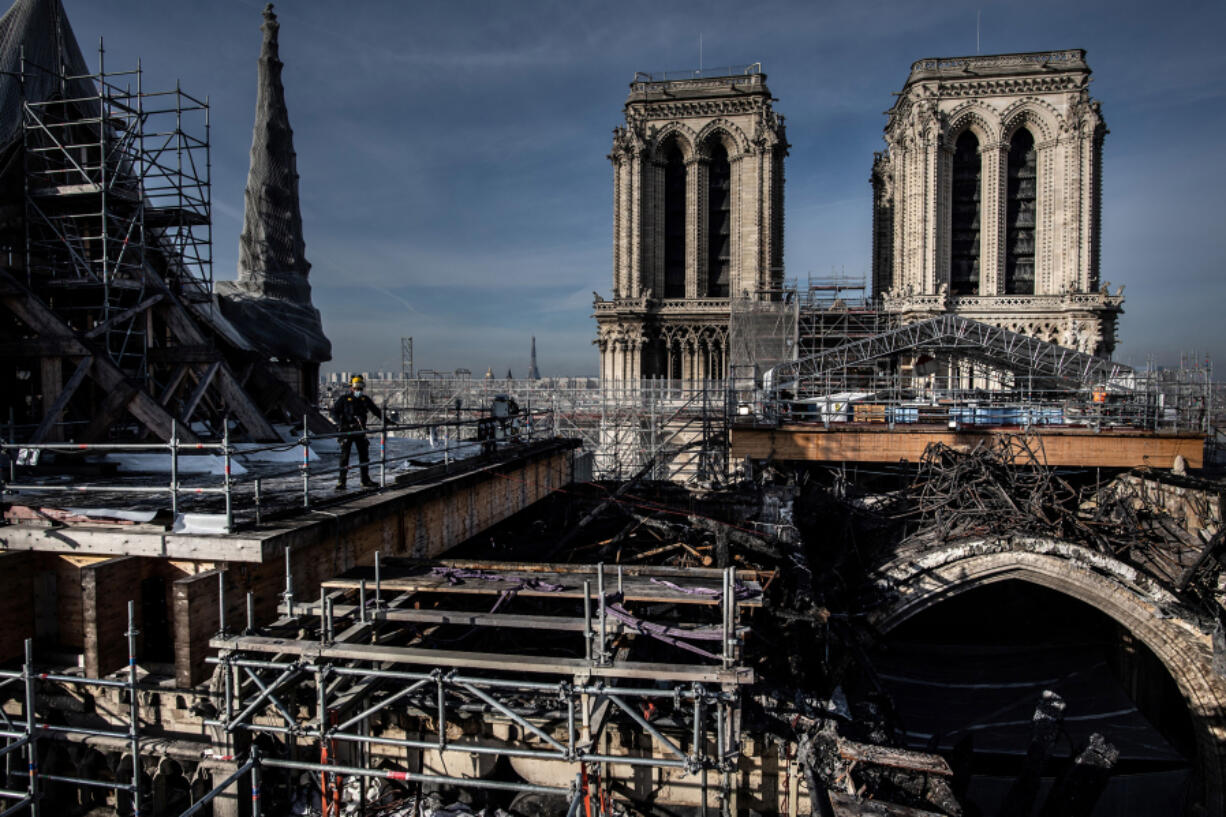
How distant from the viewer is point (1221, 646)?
10.3 meters

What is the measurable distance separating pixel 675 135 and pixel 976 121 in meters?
16.5

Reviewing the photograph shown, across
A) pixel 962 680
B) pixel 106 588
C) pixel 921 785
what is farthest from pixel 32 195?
pixel 962 680

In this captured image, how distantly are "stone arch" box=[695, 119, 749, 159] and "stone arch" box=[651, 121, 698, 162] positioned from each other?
0.38 meters

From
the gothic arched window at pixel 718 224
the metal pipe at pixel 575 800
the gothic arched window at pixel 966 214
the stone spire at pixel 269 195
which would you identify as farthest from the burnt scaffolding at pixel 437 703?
the gothic arched window at pixel 966 214

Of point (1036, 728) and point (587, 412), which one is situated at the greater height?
point (587, 412)

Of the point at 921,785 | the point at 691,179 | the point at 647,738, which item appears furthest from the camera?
the point at 691,179


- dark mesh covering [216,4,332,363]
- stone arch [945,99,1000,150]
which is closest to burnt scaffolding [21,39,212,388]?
dark mesh covering [216,4,332,363]

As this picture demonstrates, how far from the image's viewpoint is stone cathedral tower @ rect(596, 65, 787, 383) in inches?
1523

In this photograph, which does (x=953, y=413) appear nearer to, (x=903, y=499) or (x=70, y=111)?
(x=903, y=499)

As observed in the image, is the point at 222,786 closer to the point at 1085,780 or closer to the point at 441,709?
the point at 441,709

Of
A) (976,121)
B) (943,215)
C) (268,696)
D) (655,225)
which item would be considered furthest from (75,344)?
→ (976,121)

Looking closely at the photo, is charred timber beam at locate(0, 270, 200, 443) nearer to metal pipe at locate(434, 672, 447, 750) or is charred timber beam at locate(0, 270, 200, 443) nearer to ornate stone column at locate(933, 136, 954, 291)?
metal pipe at locate(434, 672, 447, 750)

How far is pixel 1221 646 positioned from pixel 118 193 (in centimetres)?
1975

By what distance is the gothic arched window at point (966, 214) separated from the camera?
39.7 meters
